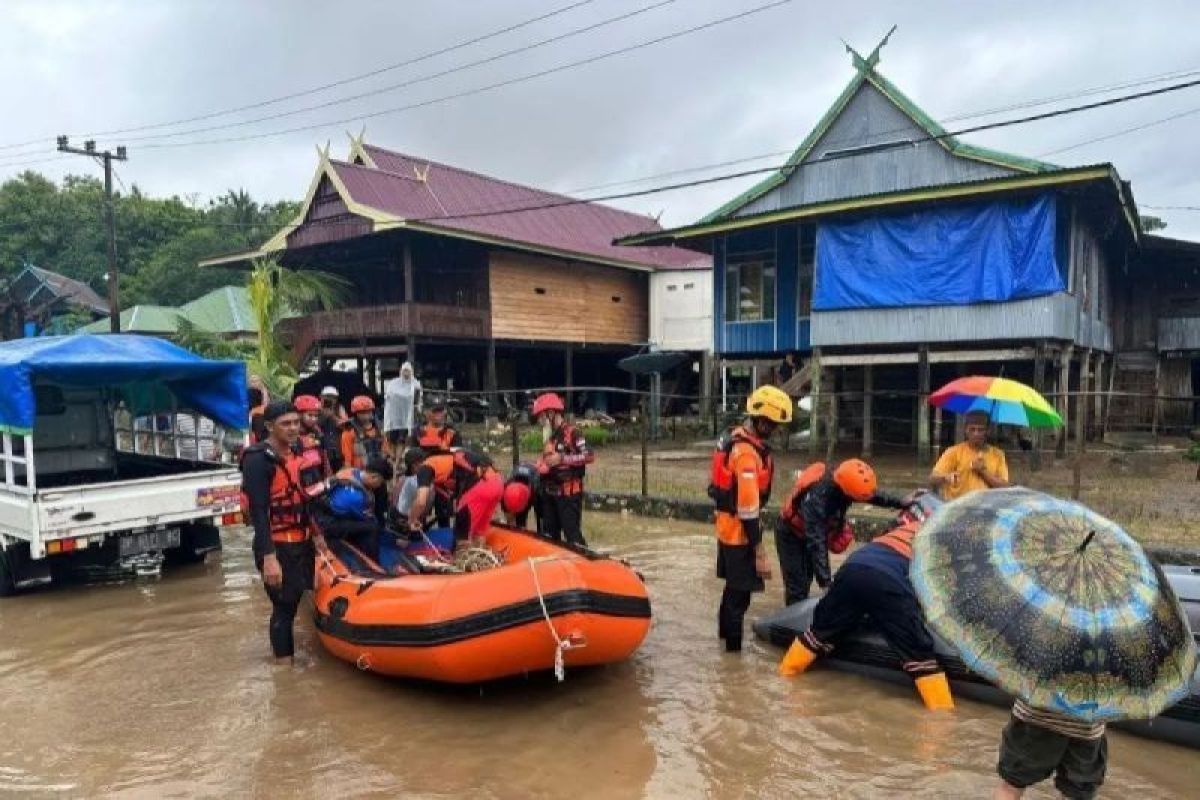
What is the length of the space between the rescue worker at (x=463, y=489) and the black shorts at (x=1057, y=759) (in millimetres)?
3770

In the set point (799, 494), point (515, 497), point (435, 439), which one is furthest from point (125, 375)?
point (799, 494)

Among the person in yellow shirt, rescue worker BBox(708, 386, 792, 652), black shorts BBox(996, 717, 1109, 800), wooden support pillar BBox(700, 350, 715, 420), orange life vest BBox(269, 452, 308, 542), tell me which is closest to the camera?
black shorts BBox(996, 717, 1109, 800)

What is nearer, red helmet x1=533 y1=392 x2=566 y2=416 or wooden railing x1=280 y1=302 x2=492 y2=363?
red helmet x1=533 y1=392 x2=566 y2=416

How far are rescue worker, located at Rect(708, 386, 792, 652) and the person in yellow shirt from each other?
1.30 m

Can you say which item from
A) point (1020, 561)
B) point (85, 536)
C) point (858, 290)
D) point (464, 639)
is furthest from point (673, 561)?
point (858, 290)

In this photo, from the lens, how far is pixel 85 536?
6.66m

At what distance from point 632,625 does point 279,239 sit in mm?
18966

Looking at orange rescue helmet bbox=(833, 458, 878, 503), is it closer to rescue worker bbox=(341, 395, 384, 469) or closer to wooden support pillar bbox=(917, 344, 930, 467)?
rescue worker bbox=(341, 395, 384, 469)

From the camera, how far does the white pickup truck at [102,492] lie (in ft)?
21.5

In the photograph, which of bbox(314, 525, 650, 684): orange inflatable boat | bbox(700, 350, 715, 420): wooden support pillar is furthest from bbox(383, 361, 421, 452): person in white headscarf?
bbox(700, 350, 715, 420): wooden support pillar

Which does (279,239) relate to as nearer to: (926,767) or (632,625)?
(632,625)

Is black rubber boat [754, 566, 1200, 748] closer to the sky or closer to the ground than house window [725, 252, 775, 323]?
closer to the ground

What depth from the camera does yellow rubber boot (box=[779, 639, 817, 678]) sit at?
512 centimetres

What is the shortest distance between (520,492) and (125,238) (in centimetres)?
4376
